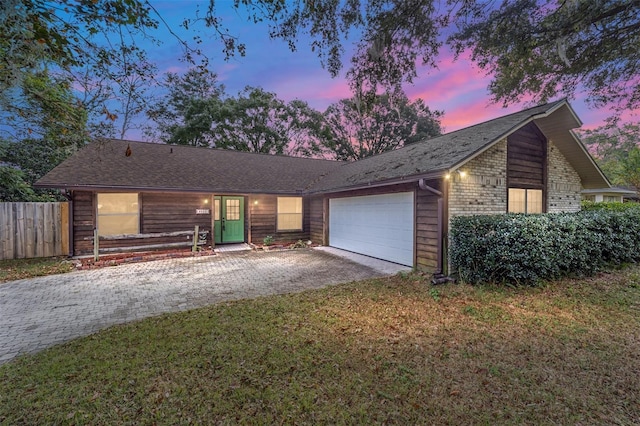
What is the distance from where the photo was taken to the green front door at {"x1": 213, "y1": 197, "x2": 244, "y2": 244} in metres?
11.8

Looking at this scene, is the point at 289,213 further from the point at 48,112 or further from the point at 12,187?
the point at 12,187

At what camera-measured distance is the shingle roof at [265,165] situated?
23.4 feet

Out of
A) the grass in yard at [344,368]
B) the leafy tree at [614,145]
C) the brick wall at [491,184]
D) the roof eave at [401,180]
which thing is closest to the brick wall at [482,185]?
the brick wall at [491,184]

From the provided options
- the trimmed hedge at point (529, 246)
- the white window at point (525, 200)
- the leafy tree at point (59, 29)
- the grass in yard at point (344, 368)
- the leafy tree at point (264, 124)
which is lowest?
the grass in yard at point (344, 368)

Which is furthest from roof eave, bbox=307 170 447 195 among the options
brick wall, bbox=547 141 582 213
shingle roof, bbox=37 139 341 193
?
brick wall, bbox=547 141 582 213

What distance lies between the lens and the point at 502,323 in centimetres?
414

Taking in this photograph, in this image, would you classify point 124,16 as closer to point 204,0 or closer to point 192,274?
point 204,0

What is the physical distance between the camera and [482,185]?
23.5ft

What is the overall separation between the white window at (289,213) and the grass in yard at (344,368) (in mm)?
7774

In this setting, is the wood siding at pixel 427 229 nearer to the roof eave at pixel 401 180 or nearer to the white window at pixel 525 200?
the roof eave at pixel 401 180

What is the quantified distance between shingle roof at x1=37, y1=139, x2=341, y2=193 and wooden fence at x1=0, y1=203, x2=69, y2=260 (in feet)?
4.56

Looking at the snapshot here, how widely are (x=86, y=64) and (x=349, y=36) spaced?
4109 millimetres

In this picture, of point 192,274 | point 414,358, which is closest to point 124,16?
point 414,358

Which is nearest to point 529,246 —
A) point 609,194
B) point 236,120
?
point 236,120
